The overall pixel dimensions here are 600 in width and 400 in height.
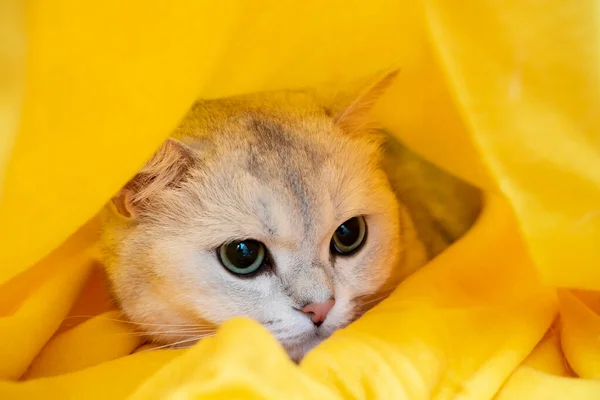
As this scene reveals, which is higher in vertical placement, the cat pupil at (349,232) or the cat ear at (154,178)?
the cat pupil at (349,232)

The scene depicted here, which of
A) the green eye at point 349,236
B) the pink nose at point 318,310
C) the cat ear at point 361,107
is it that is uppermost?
the cat ear at point 361,107

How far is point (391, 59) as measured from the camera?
126 cm

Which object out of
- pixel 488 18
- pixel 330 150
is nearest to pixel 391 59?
pixel 330 150

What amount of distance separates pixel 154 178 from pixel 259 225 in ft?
0.74

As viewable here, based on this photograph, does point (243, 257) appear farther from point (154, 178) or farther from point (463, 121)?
point (463, 121)

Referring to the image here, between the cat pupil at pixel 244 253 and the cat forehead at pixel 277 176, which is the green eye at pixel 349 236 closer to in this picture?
the cat forehead at pixel 277 176

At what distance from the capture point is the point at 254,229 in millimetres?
1076

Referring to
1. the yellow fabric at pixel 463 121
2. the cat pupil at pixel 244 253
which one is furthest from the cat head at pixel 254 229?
the yellow fabric at pixel 463 121

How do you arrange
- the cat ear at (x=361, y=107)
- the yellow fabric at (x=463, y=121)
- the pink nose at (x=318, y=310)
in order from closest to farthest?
the yellow fabric at (x=463, y=121), the pink nose at (x=318, y=310), the cat ear at (x=361, y=107)

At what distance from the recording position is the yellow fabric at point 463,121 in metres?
0.78

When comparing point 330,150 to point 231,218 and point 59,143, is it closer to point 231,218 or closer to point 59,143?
point 231,218

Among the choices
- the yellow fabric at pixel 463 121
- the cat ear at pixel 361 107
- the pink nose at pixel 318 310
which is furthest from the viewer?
the cat ear at pixel 361 107

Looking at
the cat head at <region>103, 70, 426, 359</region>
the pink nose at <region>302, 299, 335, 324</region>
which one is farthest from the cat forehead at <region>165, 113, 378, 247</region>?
the pink nose at <region>302, 299, 335, 324</region>

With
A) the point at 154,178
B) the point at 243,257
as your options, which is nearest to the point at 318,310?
the point at 243,257
